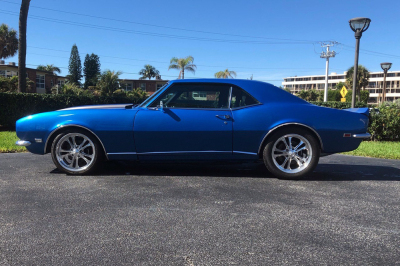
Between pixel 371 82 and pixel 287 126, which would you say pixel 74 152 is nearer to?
pixel 287 126

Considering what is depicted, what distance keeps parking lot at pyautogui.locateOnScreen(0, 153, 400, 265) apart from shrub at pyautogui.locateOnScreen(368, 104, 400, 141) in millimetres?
6116

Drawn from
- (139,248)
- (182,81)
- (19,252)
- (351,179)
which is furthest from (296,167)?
(19,252)

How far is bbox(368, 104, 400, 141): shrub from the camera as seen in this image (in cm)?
983

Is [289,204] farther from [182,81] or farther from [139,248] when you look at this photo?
[182,81]

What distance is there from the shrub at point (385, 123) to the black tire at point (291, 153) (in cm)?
700

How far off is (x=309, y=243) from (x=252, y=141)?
199cm

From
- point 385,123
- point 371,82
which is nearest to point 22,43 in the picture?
point 385,123

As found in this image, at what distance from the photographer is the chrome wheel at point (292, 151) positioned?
4.19m

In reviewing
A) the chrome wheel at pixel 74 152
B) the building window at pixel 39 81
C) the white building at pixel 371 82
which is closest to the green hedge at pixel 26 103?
the chrome wheel at pixel 74 152

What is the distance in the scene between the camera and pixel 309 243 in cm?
230

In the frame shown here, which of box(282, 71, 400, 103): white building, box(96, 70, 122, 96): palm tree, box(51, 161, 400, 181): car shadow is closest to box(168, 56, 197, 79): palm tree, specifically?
box(96, 70, 122, 96): palm tree

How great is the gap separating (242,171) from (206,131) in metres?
1.02

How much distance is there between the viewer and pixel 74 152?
4.31 metres

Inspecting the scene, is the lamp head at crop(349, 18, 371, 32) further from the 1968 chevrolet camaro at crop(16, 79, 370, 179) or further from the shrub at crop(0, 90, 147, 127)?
the shrub at crop(0, 90, 147, 127)
